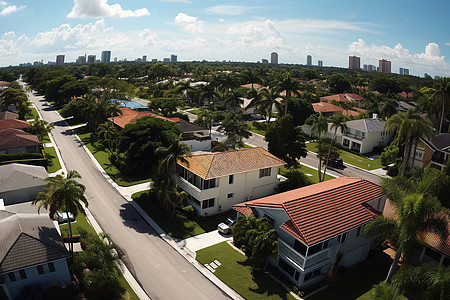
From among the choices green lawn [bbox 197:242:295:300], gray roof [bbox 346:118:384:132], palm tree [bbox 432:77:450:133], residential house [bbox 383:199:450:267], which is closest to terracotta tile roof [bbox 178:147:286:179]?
green lawn [bbox 197:242:295:300]

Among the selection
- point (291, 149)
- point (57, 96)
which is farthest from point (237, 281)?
point (57, 96)

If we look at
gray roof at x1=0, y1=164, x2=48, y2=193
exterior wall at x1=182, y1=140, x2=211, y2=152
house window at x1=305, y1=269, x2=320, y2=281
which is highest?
exterior wall at x1=182, y1=140, x2=211, y2=152

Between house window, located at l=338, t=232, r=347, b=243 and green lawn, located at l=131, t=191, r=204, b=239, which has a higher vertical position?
house window, located at l=338, t=232, r=347, b=243

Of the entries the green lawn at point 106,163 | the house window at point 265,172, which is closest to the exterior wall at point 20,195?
the green lawn at point 106,163

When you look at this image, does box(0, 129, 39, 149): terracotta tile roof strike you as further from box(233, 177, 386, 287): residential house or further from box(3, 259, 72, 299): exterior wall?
box(233, 177, 386, 287): residential house

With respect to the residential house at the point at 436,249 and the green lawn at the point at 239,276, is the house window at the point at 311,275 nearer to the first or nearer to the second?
the green lawn at the point at 239,276

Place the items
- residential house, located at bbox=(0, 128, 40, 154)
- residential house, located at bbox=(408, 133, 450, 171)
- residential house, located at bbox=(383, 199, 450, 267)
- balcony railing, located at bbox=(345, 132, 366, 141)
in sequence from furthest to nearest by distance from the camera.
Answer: balcony railing, located at bbox=(345, 132, 366, 141), residential house, located at bbox=(0, 128, 40, 154), residential house, located at bbox=(408, 133, 450, 171), residential house, located at bbox=(383, 199, 450, 267)
